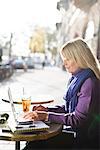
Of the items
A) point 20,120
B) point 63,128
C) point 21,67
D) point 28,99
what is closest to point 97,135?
point 63,128

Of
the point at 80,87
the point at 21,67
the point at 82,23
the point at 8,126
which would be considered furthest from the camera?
the point at 21,67

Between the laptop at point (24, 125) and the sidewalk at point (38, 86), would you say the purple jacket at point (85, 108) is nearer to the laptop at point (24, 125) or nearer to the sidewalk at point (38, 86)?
the laptop at point (24, 125)

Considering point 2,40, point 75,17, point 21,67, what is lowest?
point 21,67

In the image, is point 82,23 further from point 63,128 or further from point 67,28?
point 63,128

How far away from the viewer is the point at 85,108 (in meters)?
2.74

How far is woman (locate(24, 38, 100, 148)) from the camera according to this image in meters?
2.76

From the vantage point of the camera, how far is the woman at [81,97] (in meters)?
2.76

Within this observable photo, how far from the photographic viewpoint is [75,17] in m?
39.3

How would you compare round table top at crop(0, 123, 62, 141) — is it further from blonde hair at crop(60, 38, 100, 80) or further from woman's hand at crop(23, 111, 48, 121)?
blonde hair at crop(60, 38, 100, 80)

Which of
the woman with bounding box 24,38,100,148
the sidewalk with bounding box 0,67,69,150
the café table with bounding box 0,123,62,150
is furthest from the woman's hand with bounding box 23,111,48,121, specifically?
the sidewalk with bounding box 0,67,69,150

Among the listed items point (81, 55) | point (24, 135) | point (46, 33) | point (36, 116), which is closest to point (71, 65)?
point (81, 55)

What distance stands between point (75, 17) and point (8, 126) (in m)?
37.5

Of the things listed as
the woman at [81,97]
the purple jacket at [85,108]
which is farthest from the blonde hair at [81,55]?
the purple jacket at [85,108]

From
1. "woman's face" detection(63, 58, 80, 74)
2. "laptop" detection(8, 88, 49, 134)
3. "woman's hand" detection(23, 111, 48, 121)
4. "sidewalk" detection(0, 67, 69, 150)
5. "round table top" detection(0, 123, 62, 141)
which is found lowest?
"sidewalk" detection(0, 67, 69, 150)
